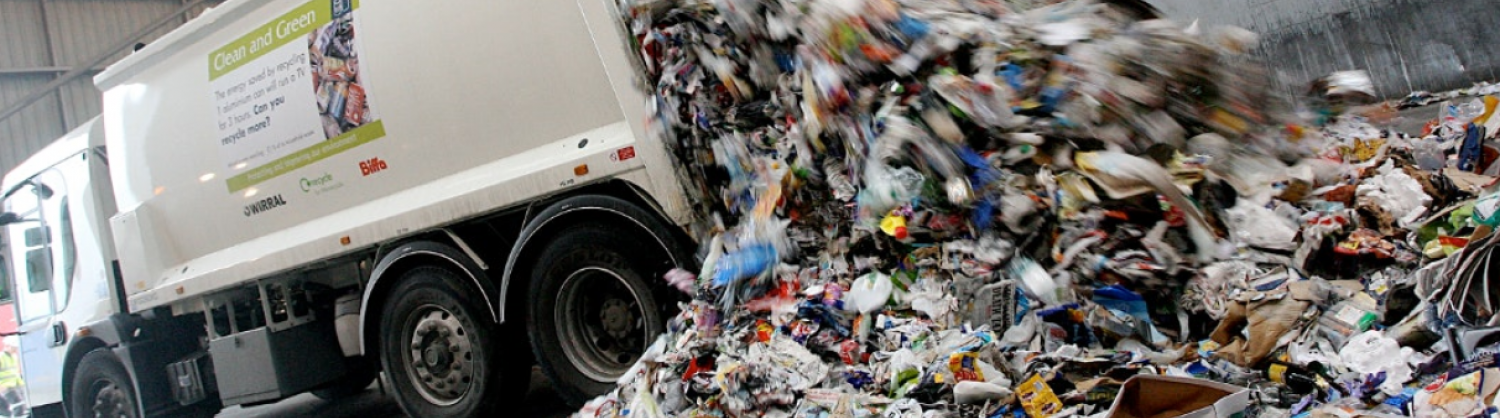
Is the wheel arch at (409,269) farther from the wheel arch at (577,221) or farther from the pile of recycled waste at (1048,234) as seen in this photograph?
the pile of recycled waste at (1048,234)

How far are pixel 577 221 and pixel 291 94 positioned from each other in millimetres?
1587

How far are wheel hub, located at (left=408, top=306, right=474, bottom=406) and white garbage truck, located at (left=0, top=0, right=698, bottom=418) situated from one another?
1 centimetres

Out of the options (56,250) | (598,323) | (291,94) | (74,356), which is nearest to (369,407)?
(74,356)

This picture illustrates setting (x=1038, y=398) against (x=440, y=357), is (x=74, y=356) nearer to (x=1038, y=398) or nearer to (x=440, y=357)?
(x=440, y=357)

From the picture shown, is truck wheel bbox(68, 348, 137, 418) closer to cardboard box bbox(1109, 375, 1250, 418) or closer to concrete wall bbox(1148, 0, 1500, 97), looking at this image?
cardboard box bbox(1109, 375, 1250, 418)

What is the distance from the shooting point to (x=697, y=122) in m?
3.44

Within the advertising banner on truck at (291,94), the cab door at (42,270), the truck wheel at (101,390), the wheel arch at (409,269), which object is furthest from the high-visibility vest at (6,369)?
the wheel arch at (409,269)

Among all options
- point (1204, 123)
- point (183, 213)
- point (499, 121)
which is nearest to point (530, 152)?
point (499, 121)

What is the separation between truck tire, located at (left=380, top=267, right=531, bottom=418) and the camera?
440 centimetres

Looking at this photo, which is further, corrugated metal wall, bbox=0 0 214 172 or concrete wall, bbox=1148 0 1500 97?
corrugated metal wall, bbox=0 0 214 172

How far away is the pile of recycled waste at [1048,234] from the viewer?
247 centimetres

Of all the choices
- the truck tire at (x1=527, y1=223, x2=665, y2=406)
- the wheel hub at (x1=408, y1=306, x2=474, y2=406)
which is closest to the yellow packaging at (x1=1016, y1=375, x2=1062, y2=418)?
the truck tire at (x1=527, y1=223, x2=665, y2=406)

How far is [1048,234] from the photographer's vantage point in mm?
2764

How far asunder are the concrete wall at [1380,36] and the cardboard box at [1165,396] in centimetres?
357
